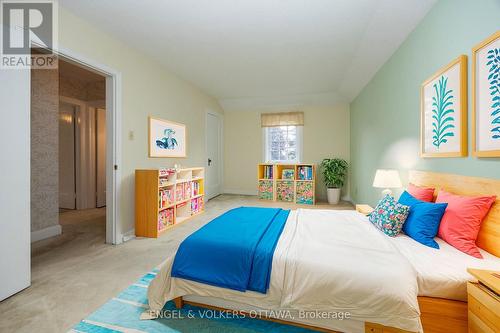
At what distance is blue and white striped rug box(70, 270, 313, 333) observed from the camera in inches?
55.3

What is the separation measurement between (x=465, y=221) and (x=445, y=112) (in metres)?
0.90

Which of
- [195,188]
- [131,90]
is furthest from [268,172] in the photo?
[131,90]

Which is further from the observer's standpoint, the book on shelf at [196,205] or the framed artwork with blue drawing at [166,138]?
the book on shelf at [196,205]

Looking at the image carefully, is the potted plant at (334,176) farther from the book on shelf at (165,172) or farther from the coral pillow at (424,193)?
the book on shelf at (165,172)

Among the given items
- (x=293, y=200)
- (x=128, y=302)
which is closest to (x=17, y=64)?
(x=128, y=302)

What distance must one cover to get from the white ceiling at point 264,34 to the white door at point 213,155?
4.67 ft

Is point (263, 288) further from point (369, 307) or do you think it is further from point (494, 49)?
point (494, 49)

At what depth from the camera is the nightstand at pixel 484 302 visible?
97 centimetres

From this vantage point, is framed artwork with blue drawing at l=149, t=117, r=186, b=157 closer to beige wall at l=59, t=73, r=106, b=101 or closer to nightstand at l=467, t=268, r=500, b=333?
beige wall at l=59, t=73, r=106, b=101

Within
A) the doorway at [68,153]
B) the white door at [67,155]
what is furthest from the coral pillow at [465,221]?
the white door at [67,155]

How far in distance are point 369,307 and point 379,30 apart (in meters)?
2.79

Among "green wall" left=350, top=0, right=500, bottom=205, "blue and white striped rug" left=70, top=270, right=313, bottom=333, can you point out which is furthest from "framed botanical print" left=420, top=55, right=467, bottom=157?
"blue and white striped rug" left=70, top=270, right=313, bottom=333

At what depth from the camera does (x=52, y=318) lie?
1.50 meters

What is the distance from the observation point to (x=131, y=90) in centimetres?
305
